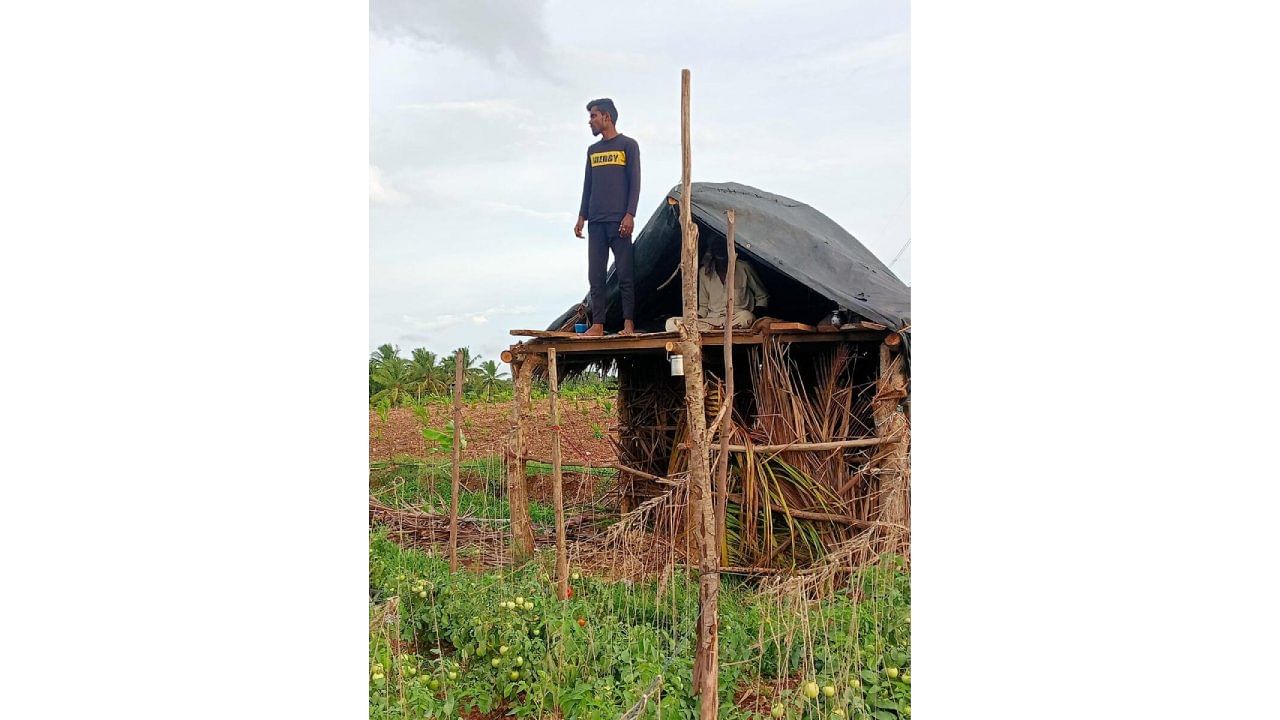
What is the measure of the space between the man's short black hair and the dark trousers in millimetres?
643

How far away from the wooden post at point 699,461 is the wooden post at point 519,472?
2.76 metres

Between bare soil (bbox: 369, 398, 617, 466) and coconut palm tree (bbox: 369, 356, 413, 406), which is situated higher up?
coconut palm tree (bbox: 369, 356, 413, 406)

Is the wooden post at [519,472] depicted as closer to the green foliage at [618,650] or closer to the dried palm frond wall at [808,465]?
the green foliage at [618,650]

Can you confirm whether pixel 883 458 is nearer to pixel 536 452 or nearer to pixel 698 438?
pixel 698 438

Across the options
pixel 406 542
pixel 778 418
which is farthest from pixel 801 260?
pixel 406 542

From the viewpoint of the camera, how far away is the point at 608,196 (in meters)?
4.89

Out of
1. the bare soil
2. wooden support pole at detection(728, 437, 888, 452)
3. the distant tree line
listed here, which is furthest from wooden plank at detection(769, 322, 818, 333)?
the distant tree line

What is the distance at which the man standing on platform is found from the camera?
4.69 m

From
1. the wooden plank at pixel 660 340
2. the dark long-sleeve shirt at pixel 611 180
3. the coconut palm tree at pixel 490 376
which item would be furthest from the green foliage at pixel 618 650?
the coconut palm tree at pixel 490 376

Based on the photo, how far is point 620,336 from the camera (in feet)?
18.6

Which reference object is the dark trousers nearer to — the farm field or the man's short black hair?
the man's short black hair

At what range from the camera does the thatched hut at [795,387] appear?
5336mm

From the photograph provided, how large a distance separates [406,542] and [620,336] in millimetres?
2554

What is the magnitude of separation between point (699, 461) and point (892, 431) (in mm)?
2690
